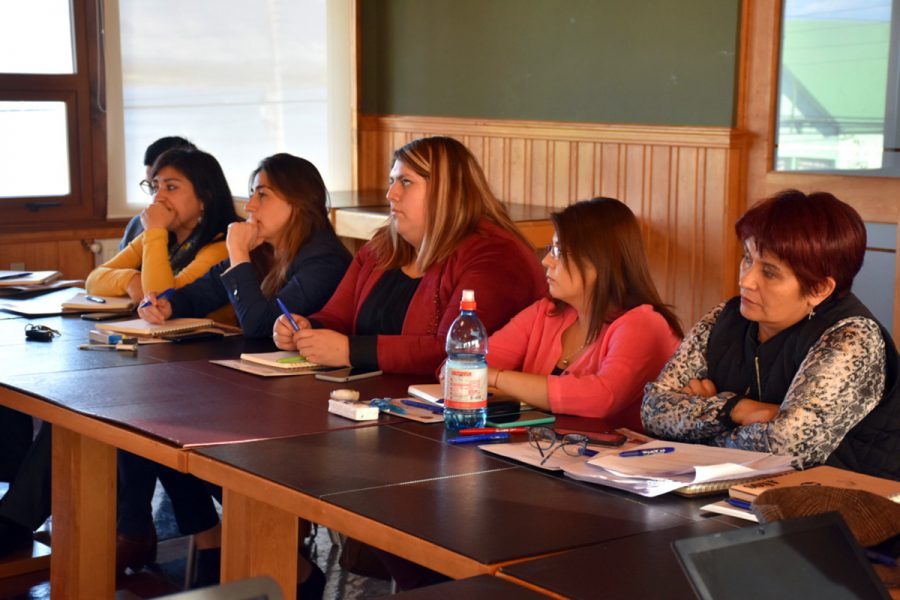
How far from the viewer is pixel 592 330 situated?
102 inches

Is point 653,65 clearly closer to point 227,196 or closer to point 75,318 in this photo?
point 227,196

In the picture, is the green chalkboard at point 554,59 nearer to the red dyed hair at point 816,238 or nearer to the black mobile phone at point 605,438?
the red dyed hair at point 816,238

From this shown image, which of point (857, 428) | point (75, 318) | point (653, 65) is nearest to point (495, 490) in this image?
point (857, 428)

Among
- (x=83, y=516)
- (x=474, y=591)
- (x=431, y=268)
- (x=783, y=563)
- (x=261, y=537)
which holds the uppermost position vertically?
(x=431, y=268)

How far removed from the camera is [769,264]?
2199 millimetres

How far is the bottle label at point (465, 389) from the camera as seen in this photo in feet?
7.14

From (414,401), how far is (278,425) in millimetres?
312

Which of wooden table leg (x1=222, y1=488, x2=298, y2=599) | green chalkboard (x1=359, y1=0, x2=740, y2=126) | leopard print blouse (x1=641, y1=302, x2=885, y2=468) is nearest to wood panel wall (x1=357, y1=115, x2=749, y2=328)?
green chalkboard (x1=359, y1=0, x2=740, y2=126)

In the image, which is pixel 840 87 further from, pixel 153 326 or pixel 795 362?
pixel 153 326

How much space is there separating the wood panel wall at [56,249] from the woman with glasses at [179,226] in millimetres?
1511

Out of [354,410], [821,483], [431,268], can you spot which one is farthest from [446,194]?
[821,483]

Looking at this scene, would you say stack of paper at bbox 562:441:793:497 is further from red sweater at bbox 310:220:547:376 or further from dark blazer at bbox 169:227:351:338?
dark blazer at bbox 169:227:351:338

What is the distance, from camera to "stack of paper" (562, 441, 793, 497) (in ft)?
5.85

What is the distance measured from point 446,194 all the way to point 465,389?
87 centimetres
